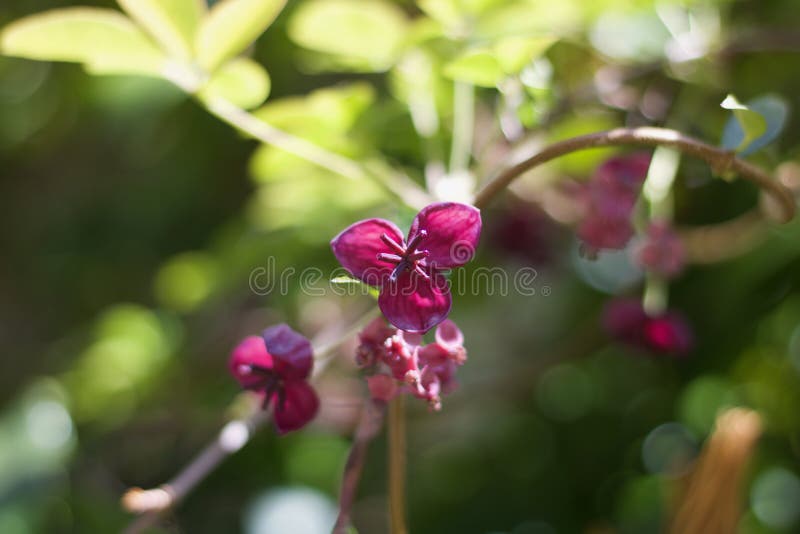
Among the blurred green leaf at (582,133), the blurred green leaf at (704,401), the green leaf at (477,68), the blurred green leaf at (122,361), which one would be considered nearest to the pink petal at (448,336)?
the green leaf at (477,68)

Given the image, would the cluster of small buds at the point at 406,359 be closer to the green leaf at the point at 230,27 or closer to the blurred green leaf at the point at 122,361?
the green leaf at the point at 230,27

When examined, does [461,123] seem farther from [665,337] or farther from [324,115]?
[665,337]

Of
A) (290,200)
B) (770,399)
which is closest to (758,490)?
(770,399)

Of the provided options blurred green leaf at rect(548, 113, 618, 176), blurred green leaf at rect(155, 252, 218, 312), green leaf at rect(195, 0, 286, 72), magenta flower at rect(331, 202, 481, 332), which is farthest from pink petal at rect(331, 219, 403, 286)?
blurred green leaf at rect(155, 252, 218, 312)

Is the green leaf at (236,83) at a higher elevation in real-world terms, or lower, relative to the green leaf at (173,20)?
lower

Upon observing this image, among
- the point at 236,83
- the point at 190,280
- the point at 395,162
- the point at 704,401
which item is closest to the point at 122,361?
the point at 190,280

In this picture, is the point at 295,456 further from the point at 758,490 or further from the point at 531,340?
the point at 758,490
